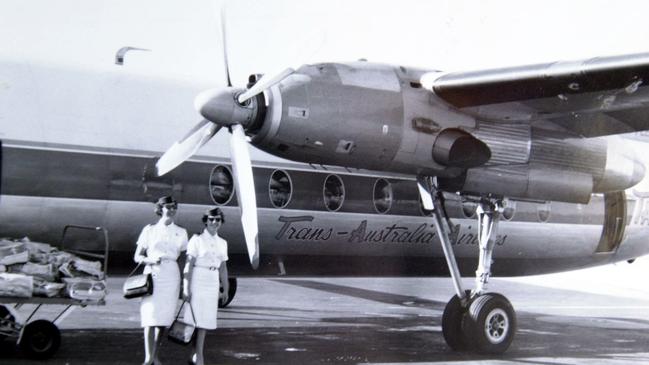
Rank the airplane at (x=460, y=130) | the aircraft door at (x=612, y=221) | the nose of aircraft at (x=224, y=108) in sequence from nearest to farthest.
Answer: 1. the nose of aircraft at (x=224, y=108)
2. the airplane at (x=460, y=130)
3. the aircraft door at (x=612, y=221)

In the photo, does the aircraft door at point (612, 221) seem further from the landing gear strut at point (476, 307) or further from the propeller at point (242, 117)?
A: the propeller at point (242, 117)

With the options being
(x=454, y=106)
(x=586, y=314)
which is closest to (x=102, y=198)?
(x=454, y=106)

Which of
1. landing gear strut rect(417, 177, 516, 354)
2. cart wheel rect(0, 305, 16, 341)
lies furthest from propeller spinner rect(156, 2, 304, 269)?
cart wheel rect(0, 305, 16, 341)

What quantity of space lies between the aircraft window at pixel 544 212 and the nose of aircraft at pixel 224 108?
747 centimetres

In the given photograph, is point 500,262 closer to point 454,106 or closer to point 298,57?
point 454,106

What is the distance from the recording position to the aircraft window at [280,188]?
468 inches

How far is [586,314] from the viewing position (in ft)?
61.4

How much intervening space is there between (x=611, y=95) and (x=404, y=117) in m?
2.78

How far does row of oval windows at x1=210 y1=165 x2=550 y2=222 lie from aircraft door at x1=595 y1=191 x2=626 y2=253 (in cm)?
373

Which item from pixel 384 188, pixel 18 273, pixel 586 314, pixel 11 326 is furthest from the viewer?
pixel 586 314

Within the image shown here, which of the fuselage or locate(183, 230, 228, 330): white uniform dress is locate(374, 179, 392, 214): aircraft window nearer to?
the fuselage

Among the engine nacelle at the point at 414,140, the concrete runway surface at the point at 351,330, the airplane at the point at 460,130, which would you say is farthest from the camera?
the concrete runway surface at the point at 351,330

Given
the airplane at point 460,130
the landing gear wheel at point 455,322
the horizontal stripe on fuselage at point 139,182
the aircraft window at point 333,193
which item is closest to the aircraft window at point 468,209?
the horizontal stripe on fuselage at point 139,182

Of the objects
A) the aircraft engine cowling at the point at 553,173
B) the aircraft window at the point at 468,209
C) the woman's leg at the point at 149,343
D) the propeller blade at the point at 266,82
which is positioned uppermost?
the propeller blade at the point at 266,82
